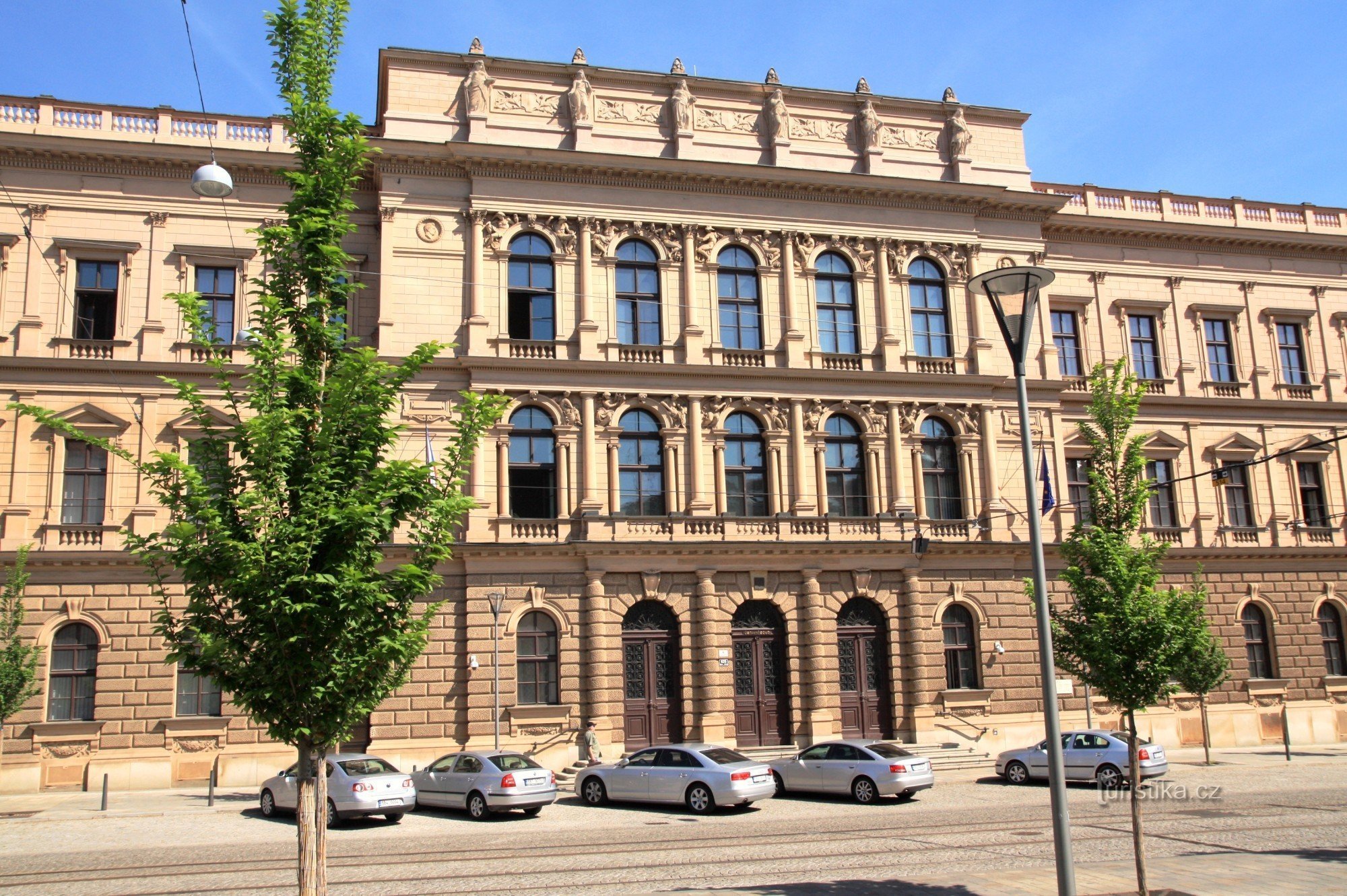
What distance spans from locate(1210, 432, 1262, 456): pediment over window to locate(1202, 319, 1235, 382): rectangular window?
2.39 meters

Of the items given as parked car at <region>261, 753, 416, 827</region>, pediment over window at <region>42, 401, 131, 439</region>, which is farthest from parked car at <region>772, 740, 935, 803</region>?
pediment over window at <region>42, 401, 131, 439</region>

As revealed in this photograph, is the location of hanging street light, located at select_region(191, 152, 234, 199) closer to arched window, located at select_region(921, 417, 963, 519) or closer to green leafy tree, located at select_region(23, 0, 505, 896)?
green leafy tree, located at select_region(23, 0, 505, 896)

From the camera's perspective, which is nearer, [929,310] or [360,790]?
[360,790]

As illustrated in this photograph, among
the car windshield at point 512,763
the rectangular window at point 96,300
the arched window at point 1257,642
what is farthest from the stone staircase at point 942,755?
the rectangular window at point 96,300

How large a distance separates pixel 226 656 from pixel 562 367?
77.9ft

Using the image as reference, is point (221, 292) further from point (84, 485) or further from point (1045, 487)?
point (1045, 487)

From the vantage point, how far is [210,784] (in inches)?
1024

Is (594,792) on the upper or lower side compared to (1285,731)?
lower

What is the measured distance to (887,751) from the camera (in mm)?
25219

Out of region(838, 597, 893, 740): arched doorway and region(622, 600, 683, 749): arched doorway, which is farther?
region(838, 597, 893, 740): arched doorway

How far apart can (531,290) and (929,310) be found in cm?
1393

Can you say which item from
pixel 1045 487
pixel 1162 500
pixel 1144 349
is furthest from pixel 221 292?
pixel 1162 500

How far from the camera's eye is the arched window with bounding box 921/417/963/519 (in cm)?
3672

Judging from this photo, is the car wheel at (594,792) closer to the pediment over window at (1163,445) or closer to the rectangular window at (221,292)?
the rectangular window at (221,292)
